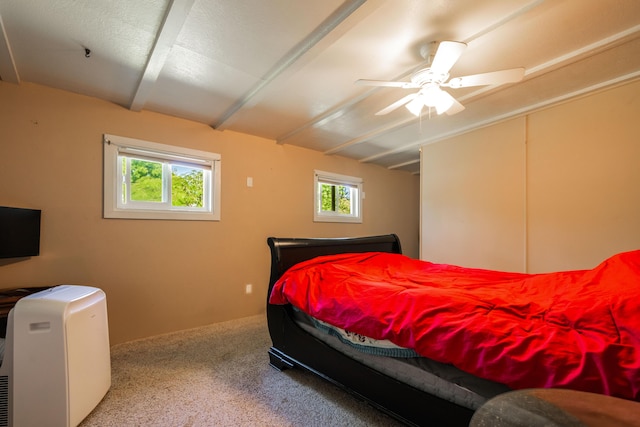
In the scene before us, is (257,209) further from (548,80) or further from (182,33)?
(548,80)

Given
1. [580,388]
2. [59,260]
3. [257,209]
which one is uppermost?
[257,209]

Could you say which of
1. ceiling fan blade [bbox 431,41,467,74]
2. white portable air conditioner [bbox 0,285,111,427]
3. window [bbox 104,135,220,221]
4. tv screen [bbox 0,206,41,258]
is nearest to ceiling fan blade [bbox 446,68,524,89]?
ceiling fan blade [bbox 431,41,467,74]

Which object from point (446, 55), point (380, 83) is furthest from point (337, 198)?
point (446, 55)

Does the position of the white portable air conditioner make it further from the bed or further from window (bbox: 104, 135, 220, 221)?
window (bbox: 104, 135, 220, 221)

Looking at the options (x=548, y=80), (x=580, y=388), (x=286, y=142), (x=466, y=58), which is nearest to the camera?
(x=580, y=388)

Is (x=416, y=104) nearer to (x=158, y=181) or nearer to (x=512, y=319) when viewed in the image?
(x=512, y=319)

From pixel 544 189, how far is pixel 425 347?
2502mm

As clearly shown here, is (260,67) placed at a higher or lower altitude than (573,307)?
higher

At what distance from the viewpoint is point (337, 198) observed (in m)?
4.34

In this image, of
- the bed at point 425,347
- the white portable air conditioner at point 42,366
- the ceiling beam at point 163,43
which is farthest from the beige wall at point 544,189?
the white portable air conditioner at point 42,366

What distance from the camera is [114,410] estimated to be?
1.55 metres

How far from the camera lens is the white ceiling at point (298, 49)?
4.73 ft

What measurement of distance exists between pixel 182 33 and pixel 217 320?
2.67 m

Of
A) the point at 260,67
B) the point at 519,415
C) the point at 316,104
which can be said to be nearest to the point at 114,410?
the point at 519,415
